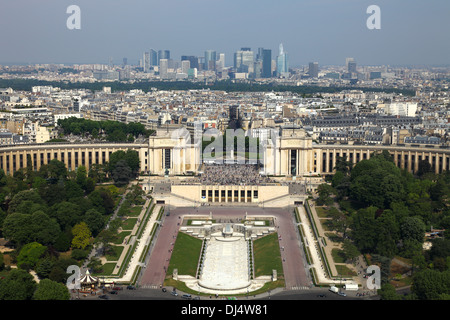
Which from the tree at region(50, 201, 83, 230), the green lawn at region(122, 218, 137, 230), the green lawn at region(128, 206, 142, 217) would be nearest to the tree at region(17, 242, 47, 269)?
the tree at region(50, 201, 83, 230)

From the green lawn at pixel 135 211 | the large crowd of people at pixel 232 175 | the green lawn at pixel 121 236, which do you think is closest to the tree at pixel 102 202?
the green lawn at pixel 135 211

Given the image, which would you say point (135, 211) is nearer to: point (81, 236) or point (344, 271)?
point (81, 236)

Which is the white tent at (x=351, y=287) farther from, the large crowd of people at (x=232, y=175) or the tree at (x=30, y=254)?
the large crowd of people at (x=232, y=175)

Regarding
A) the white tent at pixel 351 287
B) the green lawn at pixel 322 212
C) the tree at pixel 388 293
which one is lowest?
the white tent at pixel 351 287

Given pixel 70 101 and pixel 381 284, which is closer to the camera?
pixel 381 284

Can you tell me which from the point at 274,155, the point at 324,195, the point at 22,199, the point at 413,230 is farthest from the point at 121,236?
the point at 274,155
